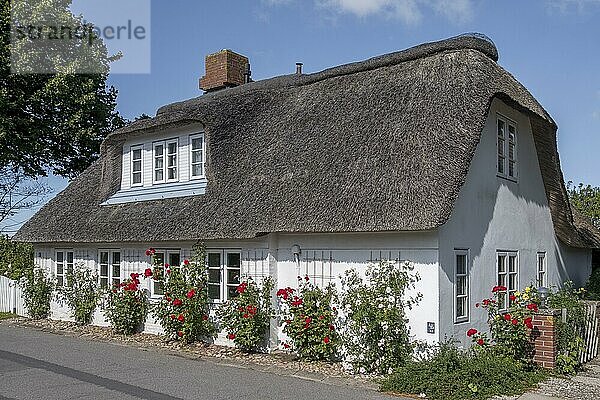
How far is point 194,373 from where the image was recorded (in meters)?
11.9

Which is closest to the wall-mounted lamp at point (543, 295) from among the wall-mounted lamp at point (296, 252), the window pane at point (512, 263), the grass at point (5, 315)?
the window pane at point (512, 263)

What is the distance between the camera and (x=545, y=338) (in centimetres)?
1159

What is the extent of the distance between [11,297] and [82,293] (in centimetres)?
562

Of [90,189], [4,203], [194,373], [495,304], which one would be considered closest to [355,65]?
[495,304]

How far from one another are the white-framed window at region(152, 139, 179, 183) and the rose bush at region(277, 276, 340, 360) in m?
5.88

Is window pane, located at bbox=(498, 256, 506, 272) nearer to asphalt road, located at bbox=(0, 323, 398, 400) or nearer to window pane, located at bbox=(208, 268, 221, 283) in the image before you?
asphalt road, located at bbox=(0, 323, 398, 400)

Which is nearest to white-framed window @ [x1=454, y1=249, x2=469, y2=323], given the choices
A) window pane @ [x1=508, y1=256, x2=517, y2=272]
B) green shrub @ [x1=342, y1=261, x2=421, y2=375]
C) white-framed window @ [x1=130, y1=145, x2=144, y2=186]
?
green shrub @ [x1=342, y1=261, x2=421, y2=375]

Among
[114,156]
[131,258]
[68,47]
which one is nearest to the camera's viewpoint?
[131,258]

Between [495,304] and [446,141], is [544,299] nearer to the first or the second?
[495,304]

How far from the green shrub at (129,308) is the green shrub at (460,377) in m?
8.29

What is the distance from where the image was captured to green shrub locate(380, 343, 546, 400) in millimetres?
9984

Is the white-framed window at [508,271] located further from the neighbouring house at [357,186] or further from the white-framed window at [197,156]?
the white-framed window at [197,156]

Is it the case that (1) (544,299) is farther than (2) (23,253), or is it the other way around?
(2) (23,253)

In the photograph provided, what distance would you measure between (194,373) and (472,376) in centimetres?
505
